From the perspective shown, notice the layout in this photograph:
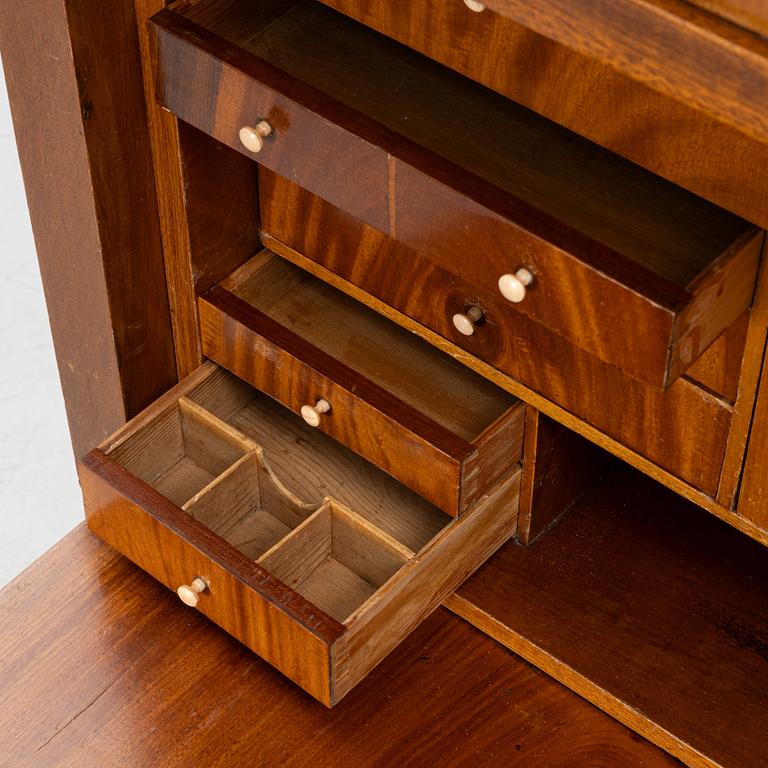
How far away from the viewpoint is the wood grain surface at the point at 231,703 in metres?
1.38

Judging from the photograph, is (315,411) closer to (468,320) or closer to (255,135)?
(468,320)

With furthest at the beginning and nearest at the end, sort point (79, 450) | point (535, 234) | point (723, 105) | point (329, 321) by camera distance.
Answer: point (79, 450)
point (329, 321)
point (535, 234)
point (723, 105)

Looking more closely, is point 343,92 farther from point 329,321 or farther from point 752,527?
point 752,527

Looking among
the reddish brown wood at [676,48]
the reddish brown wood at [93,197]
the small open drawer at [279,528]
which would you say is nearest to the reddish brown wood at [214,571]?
the small open drawer at [279,528]

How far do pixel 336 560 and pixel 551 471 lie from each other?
21 cm

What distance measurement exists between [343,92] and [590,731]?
57cm

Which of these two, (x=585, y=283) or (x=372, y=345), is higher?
(x=585, y=283)

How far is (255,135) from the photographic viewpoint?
1.20 m

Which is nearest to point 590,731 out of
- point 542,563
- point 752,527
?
point 542,563

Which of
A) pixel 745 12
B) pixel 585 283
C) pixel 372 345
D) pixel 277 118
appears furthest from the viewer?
pixel 372 345

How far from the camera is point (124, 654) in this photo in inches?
57.0

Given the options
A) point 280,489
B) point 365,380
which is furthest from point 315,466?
point 365,380

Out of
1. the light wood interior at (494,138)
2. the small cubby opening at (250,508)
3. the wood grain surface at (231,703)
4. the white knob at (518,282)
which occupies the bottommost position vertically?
the wood grain surface at (231,703)

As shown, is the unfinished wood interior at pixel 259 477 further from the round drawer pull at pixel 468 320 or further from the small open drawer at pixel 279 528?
the round drawer pull at pixel 468 320
